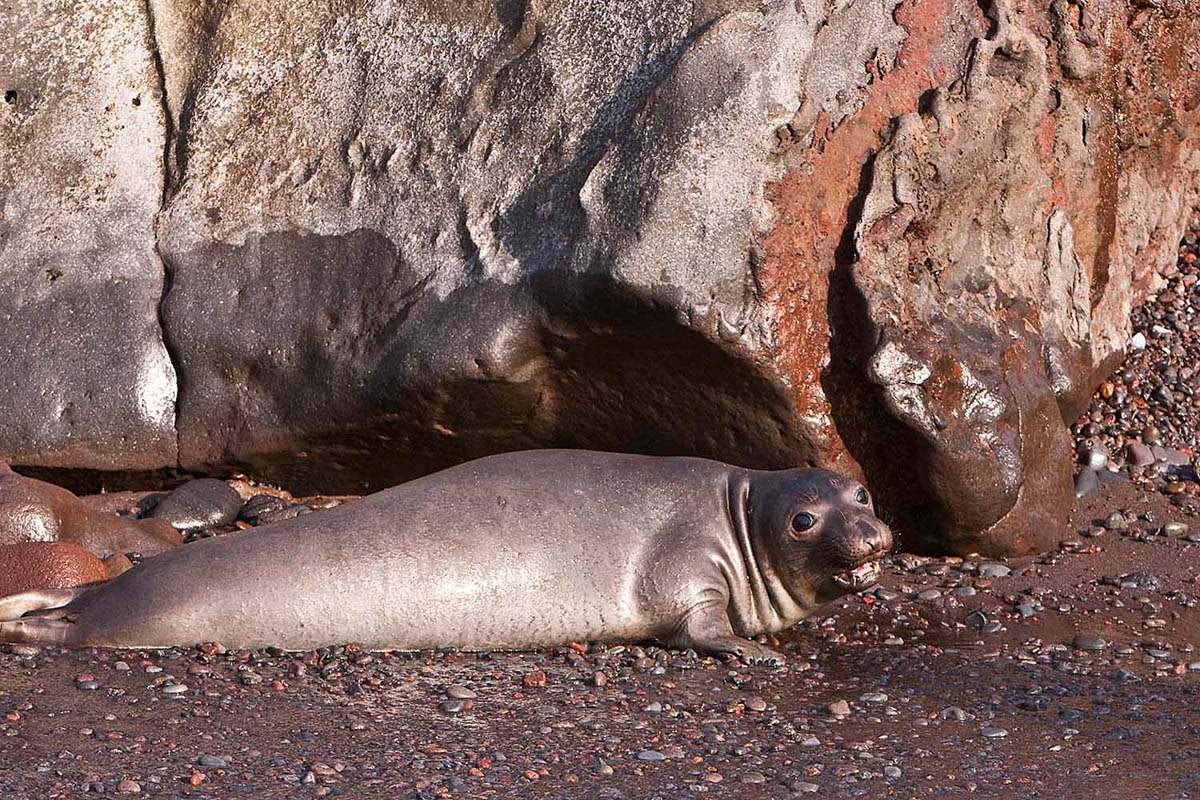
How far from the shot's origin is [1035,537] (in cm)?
558

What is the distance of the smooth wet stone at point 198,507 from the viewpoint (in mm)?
5859

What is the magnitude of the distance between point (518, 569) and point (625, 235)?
3.98ft

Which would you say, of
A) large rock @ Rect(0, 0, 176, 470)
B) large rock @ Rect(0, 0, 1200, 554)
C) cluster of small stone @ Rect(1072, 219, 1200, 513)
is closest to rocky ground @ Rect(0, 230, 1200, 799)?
large rock @ Rect(0, 0, 1200, 554)

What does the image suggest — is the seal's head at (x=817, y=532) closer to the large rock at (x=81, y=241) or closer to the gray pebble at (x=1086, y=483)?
the gray pebble at (x=1086, y=483)

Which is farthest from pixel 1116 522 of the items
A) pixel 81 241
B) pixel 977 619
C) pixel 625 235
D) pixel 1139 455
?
pixel 81 241

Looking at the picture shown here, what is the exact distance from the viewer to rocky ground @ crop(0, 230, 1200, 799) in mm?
3441

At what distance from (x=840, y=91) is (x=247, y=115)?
248 centimetres

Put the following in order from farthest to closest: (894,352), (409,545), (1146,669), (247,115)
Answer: (247,115) < (894,352) < (409,545) < (1146,669)

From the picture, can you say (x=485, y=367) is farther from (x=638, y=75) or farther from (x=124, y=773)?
(x=124, y=773)

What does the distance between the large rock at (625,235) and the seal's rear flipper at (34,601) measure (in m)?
1.41

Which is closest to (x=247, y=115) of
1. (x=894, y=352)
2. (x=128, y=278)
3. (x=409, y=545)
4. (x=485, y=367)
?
(x=128, y=278)

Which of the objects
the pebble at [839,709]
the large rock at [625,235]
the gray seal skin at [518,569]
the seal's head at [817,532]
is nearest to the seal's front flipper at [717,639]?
the gray seal skin at [518,569]

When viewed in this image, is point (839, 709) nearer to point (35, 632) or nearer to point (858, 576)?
point (858, 576)

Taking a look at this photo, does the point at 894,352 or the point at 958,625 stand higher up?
the point at 894,352
